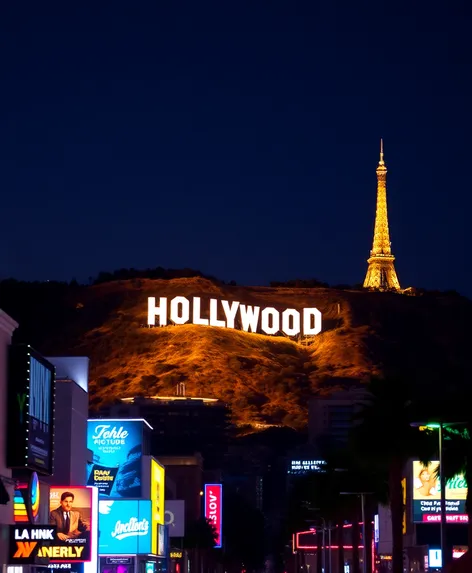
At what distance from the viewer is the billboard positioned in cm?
4150

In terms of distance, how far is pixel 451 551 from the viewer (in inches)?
3263

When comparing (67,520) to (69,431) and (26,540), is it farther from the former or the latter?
(26,540)

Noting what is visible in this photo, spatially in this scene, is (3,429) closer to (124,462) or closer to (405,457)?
(405,457)

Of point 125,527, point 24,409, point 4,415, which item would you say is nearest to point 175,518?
point 125,527

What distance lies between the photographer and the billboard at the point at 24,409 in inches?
1634

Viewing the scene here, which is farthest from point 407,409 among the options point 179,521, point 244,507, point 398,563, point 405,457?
point 244,507

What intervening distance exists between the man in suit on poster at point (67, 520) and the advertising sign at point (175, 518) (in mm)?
44895

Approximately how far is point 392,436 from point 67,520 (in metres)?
13.9

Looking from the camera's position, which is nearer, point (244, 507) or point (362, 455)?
point (362, 455)

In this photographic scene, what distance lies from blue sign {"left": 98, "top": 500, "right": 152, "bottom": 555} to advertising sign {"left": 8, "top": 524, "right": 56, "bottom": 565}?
3749 centimetres

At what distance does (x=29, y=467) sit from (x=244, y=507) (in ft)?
508

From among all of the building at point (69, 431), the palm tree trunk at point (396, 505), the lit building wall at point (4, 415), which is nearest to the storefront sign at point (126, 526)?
the building at point (69, 431)

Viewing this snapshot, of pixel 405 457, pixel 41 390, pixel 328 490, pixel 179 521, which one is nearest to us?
pixel 41 390

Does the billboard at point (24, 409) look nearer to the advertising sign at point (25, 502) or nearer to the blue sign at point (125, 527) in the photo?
the advertising sign at point (25, 502)
